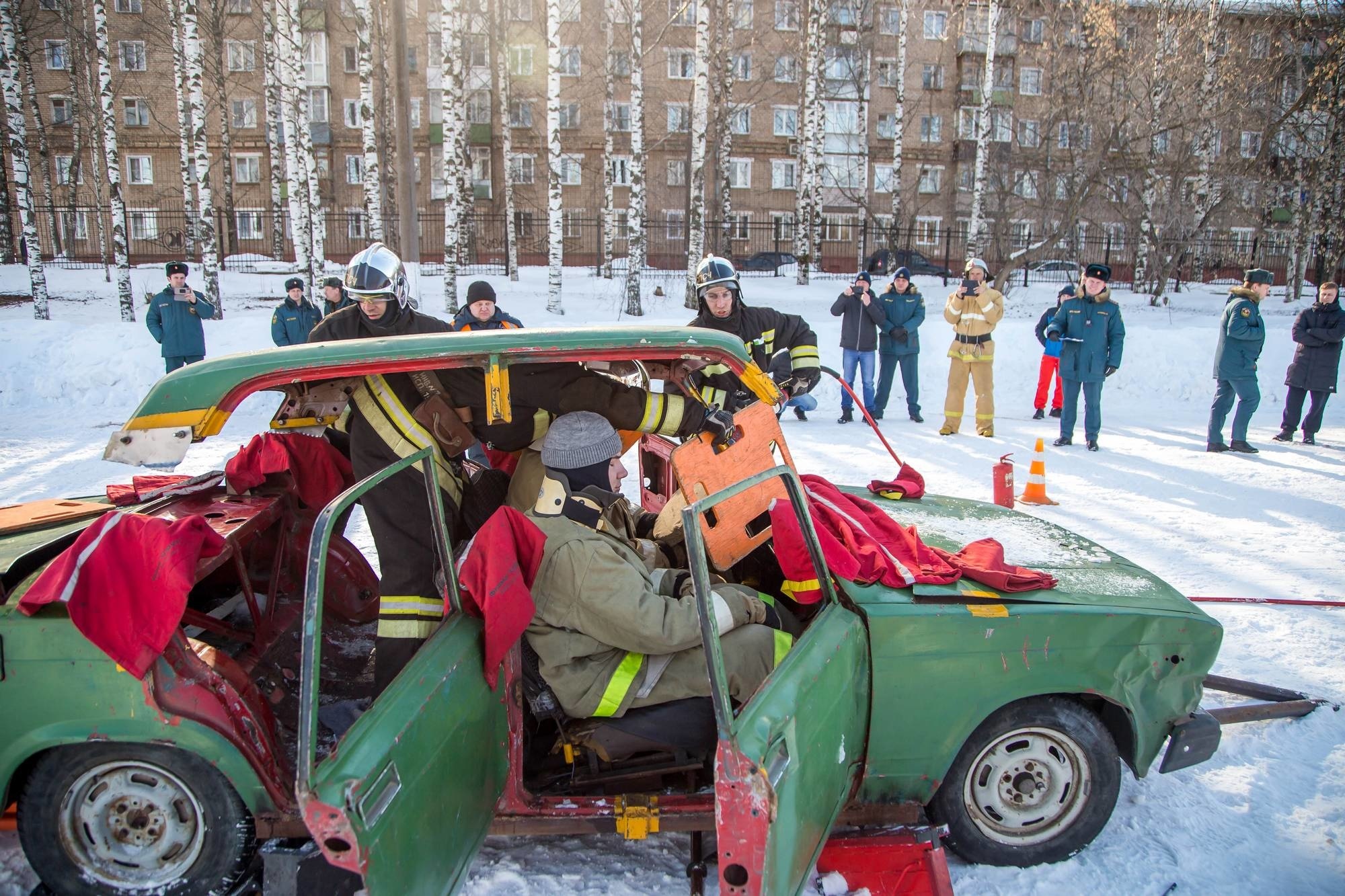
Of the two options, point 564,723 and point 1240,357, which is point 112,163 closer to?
point 564,723

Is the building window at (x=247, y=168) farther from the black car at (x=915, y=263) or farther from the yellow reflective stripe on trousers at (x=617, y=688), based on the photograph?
the yellow reflective stripe on trousers at (x=617, y=688)

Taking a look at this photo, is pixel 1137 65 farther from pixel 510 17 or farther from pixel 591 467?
pixel 591 467

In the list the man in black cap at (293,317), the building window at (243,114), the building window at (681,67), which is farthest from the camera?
the building window at (243,114)

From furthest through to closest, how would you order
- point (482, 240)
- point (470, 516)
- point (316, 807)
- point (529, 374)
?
point (482, 240) < point (470, 516) < point (529, 374) < point (316, 807)

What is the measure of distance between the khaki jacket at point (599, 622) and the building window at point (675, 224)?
95.3 ft

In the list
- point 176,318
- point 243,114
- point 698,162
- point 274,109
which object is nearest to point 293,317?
point 176,318

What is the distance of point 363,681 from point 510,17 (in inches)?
1230

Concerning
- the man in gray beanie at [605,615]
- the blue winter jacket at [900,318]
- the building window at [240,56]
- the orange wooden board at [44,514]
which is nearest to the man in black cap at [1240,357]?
the blue winter jacket at [900,318]

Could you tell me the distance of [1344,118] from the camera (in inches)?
909

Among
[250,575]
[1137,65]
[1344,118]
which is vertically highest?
[1137,65]

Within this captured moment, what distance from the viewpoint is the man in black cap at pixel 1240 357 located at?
9344mm

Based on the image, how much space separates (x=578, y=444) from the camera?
298 cm

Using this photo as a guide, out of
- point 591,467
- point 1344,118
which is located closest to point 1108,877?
point 591,467

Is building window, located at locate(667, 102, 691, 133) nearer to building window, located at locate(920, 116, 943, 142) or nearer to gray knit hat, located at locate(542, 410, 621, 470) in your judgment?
building window, located at locate(920, 116, 943, 142)
